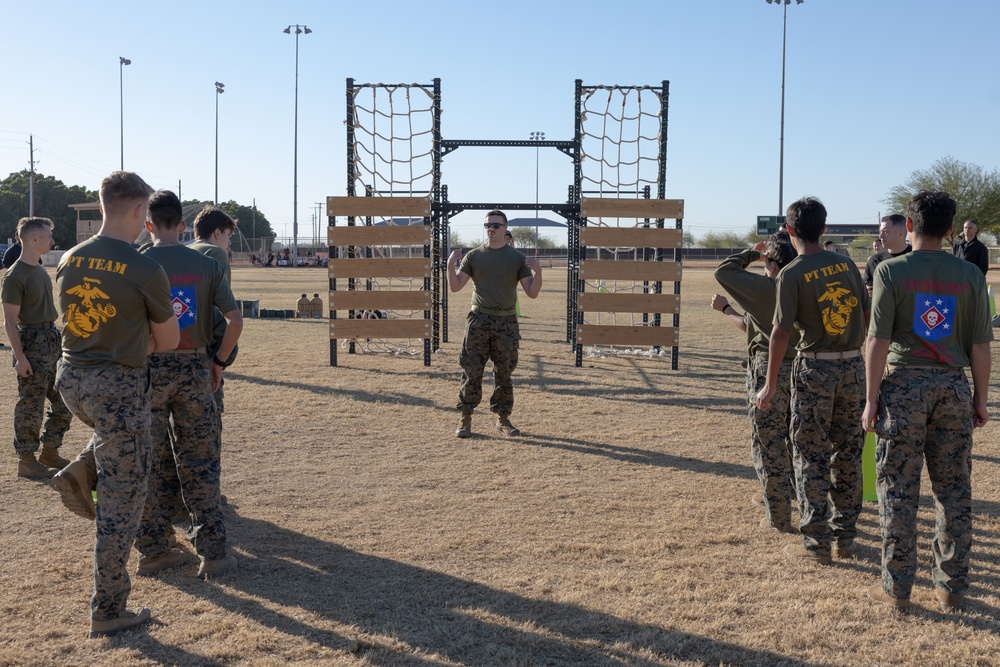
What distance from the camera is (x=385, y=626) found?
3844mm

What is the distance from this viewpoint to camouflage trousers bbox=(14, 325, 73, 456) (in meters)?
6.27

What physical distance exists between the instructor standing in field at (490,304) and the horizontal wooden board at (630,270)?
4.49 m

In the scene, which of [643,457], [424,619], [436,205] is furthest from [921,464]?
[436,205]

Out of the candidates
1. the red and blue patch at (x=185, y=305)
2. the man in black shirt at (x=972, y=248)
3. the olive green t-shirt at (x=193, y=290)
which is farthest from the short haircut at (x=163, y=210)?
the man in black shirt at (x=972, y=248)

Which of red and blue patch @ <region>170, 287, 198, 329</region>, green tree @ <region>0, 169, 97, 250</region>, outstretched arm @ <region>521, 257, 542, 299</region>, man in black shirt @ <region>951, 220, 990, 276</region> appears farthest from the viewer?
green tree @ <region>0, 169, 97, 250</region>

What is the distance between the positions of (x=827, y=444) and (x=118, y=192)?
3667 mm

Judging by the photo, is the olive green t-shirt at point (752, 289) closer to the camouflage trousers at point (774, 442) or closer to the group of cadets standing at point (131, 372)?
the camouflage trousers at point (774, 442)

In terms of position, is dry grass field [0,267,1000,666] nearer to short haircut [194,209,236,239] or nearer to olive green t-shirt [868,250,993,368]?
olive green t-shirt [868,250,993,368]

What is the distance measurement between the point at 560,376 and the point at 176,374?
7358mm

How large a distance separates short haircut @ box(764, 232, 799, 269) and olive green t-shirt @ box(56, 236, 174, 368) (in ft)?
10.9

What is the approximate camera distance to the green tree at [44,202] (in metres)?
69.1

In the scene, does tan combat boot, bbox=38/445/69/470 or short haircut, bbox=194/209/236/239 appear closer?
short haircut, bbox=194/209/236/239

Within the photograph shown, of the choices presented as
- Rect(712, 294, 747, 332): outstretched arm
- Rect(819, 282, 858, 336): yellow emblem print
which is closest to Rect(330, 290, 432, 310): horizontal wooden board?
Rect(712, 294, 747, 332): outstretched arm

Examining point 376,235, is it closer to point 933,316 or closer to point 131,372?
point 131,372
